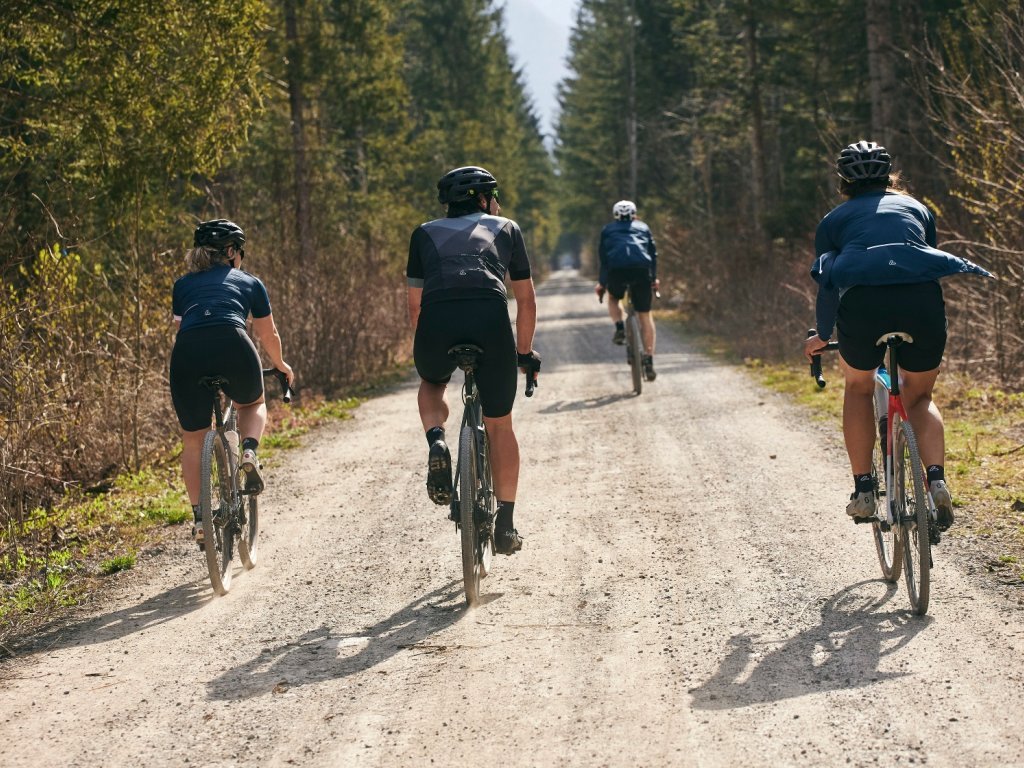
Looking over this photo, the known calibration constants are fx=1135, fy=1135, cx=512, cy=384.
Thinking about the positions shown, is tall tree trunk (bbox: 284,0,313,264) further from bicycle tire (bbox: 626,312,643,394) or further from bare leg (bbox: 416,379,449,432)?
bare leg (bbox: 416,379,449,432)

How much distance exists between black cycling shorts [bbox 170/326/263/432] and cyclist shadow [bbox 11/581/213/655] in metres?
0.98

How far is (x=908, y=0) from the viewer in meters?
20.1

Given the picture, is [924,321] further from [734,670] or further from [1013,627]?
[734,670]

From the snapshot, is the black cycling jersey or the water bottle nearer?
the black cycling jersey

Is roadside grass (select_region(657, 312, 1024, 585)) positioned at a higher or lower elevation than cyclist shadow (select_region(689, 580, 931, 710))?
lower

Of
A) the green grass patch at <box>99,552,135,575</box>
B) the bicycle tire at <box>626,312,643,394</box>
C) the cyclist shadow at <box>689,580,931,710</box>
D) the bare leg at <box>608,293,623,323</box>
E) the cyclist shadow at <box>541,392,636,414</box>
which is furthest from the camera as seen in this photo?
the bare leg at <box>608,293,623,323</box>

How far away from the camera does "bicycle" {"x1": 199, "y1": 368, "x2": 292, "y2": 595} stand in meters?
6.29

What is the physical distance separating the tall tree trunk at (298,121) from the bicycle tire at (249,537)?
12.7 m

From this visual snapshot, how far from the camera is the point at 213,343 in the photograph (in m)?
6.53

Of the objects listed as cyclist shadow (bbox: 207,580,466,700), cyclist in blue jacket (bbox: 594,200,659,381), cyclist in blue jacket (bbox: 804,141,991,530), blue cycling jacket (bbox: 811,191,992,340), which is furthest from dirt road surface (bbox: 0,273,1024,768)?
cyclist in blue jacket (bbox: 594,200,659,381)

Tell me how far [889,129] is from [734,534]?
509 inches

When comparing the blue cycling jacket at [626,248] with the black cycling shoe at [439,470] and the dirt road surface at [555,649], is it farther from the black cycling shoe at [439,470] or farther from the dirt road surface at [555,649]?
the black cycling shoe at [439,470]

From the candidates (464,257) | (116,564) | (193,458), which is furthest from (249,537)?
(464,257)

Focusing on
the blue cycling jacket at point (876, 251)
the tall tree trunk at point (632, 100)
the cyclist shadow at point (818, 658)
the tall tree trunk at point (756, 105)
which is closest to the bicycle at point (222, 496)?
the cyclist shadow at point (818, 658)
